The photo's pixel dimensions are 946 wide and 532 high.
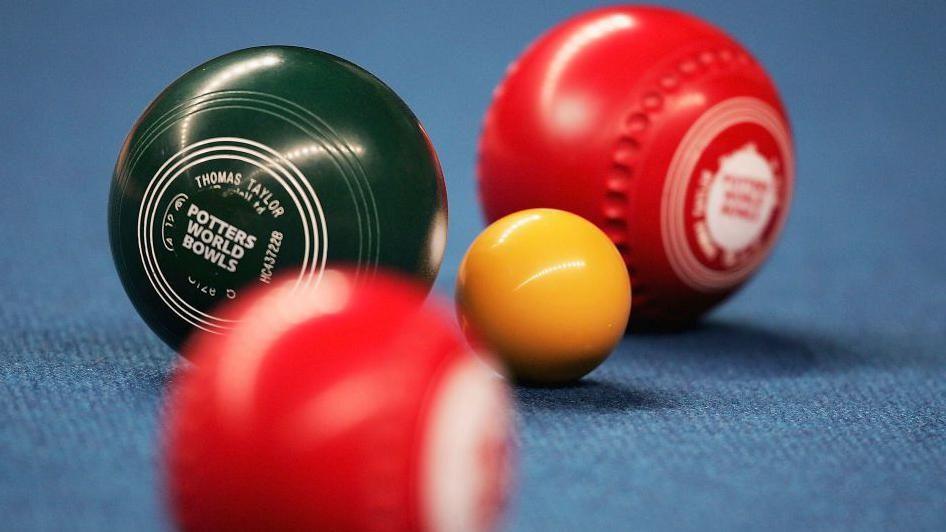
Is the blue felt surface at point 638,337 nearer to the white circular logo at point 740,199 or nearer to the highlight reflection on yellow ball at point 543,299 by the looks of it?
the highlight reflection on yellow ball at point 543,299

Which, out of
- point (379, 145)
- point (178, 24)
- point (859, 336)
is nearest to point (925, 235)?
point (859, 336)

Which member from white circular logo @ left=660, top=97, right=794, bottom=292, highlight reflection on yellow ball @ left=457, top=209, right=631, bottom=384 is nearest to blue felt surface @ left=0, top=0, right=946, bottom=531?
highlight reflection on yellow ball @ left=457, top=209, right=631, bottom=384

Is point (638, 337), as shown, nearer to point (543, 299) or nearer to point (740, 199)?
point (740, 199)

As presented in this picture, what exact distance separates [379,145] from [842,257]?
2034 millimetres

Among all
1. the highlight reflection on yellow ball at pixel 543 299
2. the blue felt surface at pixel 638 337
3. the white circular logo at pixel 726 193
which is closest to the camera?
the blue felt surface at pixel 638 337

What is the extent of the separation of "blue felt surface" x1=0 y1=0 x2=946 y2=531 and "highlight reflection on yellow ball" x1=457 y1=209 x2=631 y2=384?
0.24ft

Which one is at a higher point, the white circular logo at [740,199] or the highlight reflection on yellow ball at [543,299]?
the white circular logo at [740,199]

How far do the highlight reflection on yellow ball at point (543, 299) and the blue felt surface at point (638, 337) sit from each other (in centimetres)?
7

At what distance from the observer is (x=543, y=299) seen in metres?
2.19

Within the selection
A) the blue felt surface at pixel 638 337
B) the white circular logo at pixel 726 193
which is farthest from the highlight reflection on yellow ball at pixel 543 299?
the white circular logo at pixel 726 193

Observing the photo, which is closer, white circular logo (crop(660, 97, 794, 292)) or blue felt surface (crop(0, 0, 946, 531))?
blue felt surface (crop(0, 0, 946, 531))

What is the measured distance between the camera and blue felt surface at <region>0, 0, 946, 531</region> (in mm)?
1728

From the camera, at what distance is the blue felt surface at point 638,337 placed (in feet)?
5.67

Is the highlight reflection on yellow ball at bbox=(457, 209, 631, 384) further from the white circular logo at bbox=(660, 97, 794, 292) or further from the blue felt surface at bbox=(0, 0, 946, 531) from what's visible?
the white circular logo at bbox=(660, 97, 794, 292)
